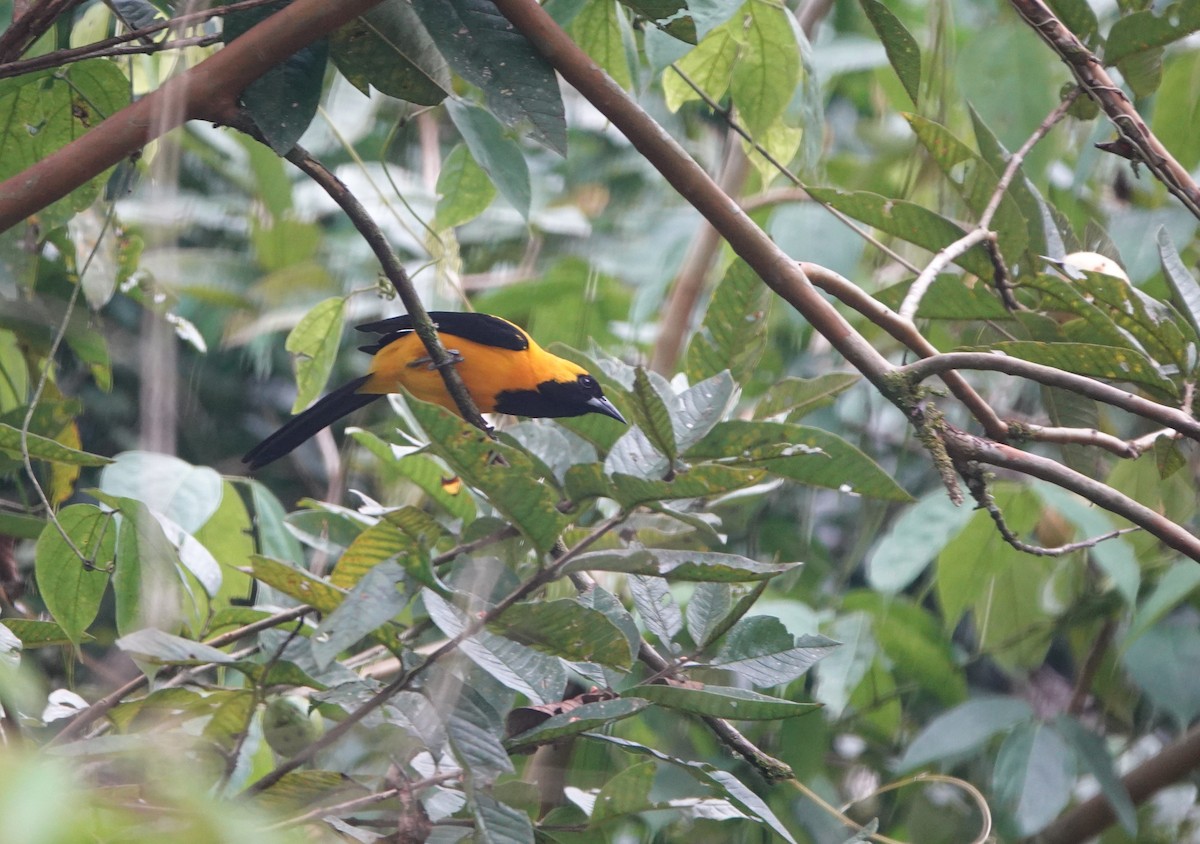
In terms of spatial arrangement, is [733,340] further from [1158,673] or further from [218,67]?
[1158,673]

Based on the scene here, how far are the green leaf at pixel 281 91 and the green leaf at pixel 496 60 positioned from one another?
173mm

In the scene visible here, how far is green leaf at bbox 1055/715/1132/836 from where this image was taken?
267cm

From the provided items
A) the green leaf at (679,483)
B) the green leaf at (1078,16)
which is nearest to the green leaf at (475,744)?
the green leaf at (679,483)

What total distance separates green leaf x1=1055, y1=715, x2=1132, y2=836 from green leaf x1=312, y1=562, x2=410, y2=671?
82.4 inches

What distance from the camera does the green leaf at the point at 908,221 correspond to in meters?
1.84

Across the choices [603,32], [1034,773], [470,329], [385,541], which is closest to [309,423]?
[470,329]

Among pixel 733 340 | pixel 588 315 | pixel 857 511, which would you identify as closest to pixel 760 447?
pixel 733 340

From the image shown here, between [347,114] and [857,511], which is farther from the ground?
[347,114]

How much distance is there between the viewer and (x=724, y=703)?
136 cm

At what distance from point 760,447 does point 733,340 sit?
43 cm

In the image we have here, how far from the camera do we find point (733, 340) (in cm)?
181

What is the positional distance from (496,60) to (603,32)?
1.62 ft

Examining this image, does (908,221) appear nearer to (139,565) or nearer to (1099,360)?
(1099,360)

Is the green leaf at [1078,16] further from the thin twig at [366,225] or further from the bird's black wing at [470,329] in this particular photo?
the bird's black wing at [470,329]
